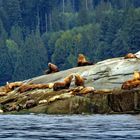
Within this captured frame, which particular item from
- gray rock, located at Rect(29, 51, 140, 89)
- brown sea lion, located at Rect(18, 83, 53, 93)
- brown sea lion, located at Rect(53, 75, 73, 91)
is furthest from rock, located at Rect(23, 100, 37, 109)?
gray rock, located at Rect(29, 51, 140, 89)

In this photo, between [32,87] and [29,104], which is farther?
[32,87]

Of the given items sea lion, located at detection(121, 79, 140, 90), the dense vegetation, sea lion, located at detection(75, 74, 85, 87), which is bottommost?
sea lion, located at detection(121, 79, 140, 90)

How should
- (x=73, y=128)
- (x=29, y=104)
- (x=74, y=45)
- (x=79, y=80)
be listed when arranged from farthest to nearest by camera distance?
(x=74, y=45), (x=79, y=80), (x=29, y=104), (x=73, y=128)

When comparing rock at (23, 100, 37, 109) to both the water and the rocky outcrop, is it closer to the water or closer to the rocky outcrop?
the rocky outcrop

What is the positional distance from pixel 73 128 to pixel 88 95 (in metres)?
11.4

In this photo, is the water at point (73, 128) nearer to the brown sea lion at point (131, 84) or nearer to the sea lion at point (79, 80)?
the brown sea lion at point (131, 84)

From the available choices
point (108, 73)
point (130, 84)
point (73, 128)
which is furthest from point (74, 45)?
point (73, 128)

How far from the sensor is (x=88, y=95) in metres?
38.8

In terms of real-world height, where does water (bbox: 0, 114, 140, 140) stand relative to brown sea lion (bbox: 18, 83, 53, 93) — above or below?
below

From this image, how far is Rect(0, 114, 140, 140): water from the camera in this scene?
79.0 feet

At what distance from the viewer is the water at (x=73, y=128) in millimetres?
24089

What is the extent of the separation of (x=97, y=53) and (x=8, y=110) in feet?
389

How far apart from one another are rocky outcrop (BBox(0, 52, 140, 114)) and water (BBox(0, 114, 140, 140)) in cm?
341

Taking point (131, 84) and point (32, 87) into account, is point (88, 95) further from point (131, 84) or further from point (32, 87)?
point (32, 87)
